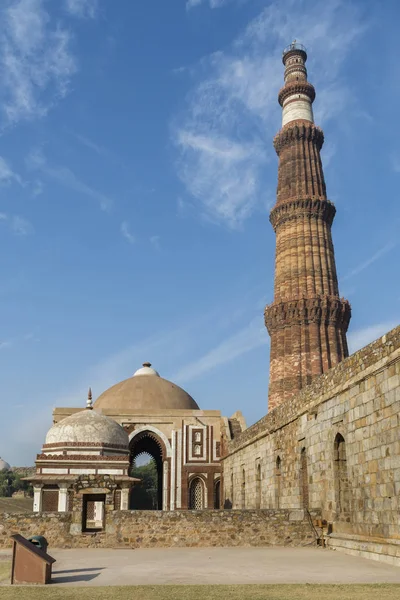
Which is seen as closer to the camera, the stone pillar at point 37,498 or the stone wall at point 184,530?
the stone wall at point 184,530

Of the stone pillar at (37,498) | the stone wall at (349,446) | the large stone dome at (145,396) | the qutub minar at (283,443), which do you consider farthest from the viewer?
the large stone dome at (145,396)

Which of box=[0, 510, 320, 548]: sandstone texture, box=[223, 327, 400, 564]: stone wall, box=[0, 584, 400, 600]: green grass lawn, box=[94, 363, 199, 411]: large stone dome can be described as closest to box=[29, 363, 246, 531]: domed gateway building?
box=[94, 363, 199, 411]: large stone dome

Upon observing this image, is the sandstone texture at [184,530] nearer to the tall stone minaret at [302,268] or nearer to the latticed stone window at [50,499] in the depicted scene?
the latticed stone window at [50,499]

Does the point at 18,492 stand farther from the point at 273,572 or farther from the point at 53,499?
the point at 273,572

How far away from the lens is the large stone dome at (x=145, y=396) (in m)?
30.8

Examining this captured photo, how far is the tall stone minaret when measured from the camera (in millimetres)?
28297

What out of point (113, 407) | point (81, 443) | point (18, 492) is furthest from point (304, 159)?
point (18, 492)

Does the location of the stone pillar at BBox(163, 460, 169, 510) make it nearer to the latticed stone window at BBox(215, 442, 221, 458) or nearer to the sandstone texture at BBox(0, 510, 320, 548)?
the latticed stone window at BBox(215, 442, 221, 458)

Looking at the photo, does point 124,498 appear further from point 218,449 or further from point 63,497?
point 218,449

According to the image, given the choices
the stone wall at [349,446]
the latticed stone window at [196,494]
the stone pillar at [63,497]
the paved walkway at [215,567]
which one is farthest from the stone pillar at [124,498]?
the latticed stone window at [196,494]

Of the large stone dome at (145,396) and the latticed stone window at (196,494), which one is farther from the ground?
the large stone dome at (145,396)

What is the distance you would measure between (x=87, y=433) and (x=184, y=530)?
10484 mm

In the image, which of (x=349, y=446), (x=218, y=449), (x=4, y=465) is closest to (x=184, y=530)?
(x=349, y=446)

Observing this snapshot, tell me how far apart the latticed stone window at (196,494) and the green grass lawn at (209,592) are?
2270 centimetres
